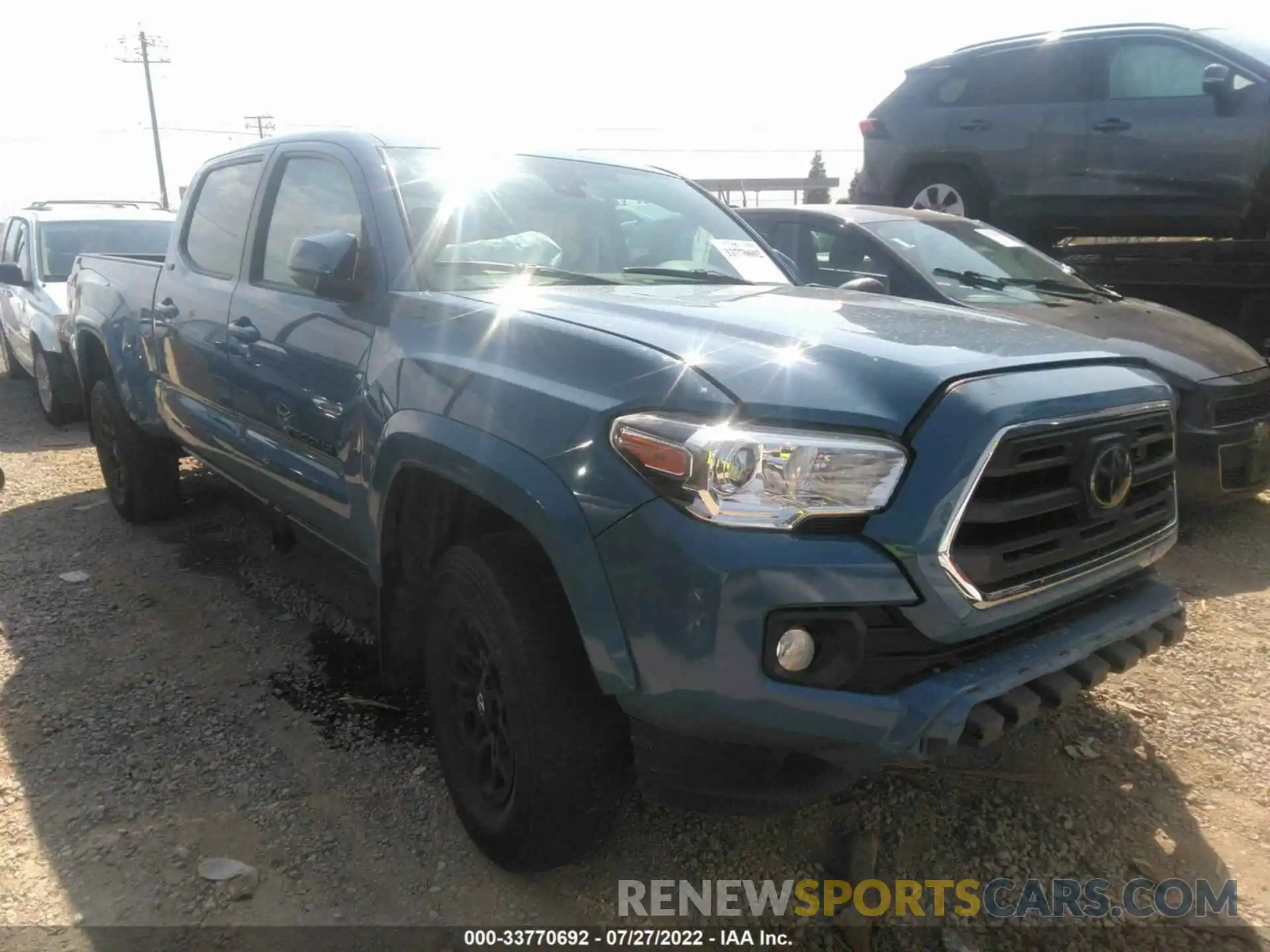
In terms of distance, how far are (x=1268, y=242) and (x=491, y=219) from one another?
520 centimetres

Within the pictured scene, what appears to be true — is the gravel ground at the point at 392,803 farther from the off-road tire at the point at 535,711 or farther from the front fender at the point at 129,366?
the front fender at the point at 129,366

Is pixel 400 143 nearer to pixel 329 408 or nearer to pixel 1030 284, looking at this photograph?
pixel 329 408

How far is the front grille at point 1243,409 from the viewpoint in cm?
447

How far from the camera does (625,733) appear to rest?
7.27 feet

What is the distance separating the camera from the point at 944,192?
25.8 ft

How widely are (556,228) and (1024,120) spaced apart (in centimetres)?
552

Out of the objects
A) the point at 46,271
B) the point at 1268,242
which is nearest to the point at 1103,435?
the point at 1268,242

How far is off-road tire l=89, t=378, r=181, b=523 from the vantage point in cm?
502

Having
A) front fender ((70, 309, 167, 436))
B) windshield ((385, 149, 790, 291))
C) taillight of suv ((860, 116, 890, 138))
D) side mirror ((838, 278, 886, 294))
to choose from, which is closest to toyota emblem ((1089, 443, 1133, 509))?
windshield ((385, 149, 790, 291))

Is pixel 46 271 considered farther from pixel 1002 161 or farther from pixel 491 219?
pixel 1002 161

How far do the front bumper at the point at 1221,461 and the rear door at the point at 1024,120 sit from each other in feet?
10.5

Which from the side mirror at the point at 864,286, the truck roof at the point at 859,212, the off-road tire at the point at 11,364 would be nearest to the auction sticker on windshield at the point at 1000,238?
the truck roof at the point at 859,212

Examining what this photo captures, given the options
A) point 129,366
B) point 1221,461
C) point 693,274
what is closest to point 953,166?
point 1221,461

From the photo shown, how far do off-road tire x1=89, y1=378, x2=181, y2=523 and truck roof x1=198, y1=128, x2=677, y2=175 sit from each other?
197cm
